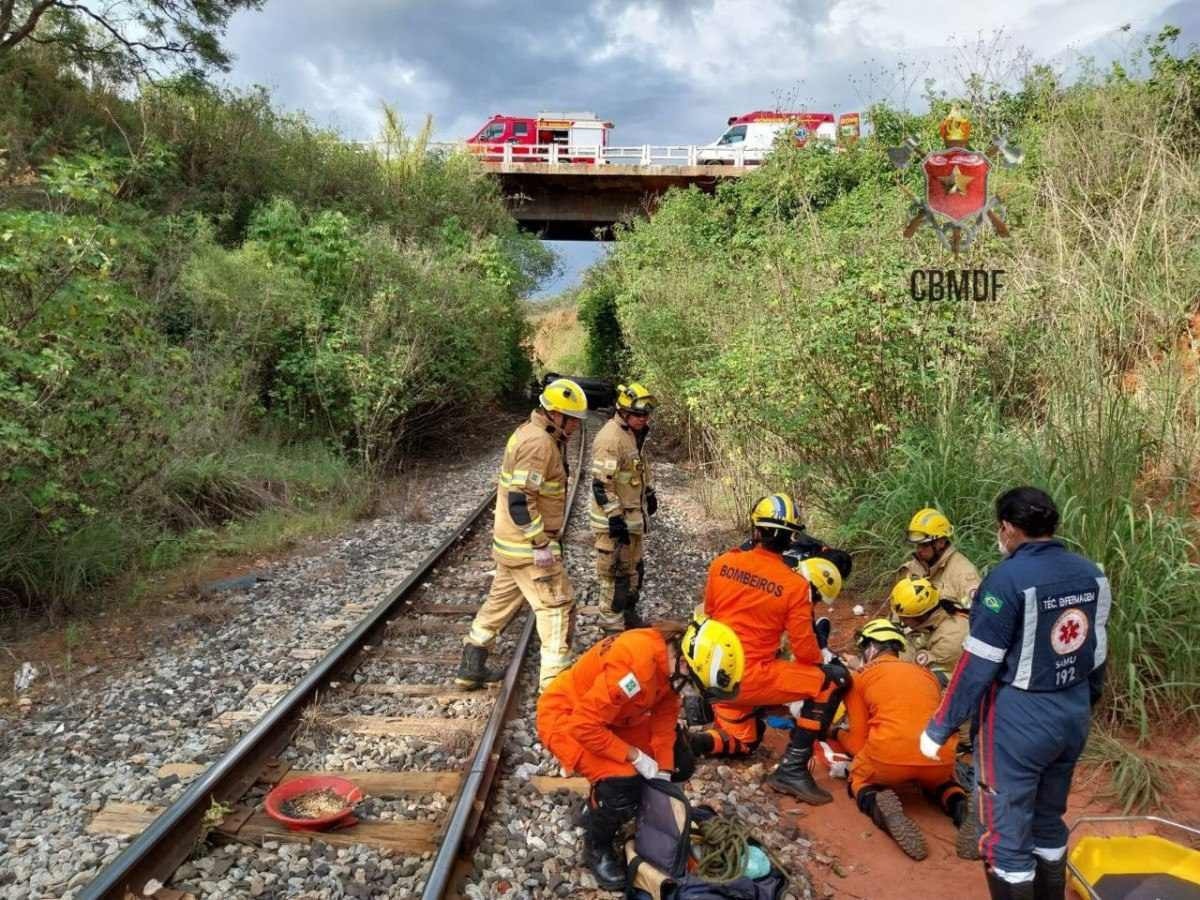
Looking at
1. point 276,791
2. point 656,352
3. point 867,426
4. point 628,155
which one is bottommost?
point 276,791

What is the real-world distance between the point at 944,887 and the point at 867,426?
4479 millimetres

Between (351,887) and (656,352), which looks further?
(656,352)

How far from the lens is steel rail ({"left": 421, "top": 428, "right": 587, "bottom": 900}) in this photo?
321 cm

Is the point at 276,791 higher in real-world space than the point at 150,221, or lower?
lower

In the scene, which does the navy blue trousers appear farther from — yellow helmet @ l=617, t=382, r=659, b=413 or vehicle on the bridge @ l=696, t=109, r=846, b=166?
vehicle on the bridge @ l=696, t=109, r=846, b=166

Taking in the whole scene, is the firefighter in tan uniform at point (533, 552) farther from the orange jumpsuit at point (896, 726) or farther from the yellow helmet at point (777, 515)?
the orange jumpsuit at point (896, 726)

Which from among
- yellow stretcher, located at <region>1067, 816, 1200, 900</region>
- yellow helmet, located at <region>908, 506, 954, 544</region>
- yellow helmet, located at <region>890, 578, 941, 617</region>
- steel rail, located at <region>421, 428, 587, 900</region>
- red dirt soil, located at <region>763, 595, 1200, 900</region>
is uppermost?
yellow helmet, located at <region>908, 506, 954, 544</region>

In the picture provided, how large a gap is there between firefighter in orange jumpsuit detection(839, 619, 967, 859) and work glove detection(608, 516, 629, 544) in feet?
7.94

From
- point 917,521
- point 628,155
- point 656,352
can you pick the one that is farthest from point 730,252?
point 628,155

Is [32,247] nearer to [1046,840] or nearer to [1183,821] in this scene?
[1046,840]

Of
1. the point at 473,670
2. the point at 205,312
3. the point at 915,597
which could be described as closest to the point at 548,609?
the point at 473,670

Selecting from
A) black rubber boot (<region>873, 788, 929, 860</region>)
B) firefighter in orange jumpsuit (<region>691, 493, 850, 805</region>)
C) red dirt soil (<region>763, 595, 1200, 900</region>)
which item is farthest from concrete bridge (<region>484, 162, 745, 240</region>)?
black rubber boot (<region>873, 788, 929, 860</region>)

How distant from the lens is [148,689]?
17.0 ft

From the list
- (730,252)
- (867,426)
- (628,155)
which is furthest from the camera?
(628,155)
